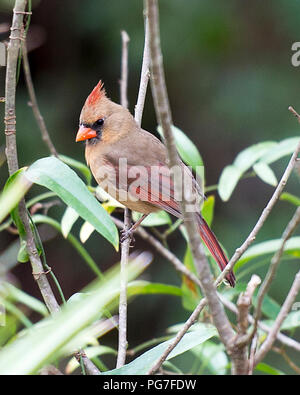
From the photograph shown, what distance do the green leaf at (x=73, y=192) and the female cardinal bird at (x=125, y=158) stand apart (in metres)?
0.99

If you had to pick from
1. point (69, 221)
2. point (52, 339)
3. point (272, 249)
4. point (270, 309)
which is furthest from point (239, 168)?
point (52, 339)

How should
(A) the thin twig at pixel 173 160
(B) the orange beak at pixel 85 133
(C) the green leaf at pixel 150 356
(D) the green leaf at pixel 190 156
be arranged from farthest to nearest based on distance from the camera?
(B) the orange beak at pixel 85 133 < (D) the green leaf at pixel 190 156 < (C) the green leaf at pixel 150 356 < (A) the thin twig at pixel 173 160

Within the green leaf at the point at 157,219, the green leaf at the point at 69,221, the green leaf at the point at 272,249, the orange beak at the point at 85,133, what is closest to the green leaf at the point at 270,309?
the green leaf at the point at 272,249

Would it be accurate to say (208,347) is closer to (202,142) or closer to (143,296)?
(143,296)

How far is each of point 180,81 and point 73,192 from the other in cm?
273

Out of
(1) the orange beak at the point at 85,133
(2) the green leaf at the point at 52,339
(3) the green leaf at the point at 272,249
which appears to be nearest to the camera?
(2) the green leaf at the point at 52,339

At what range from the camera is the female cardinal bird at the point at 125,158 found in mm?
2258

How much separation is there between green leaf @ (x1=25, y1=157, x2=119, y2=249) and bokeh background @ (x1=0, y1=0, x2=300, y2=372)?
2.21 metres

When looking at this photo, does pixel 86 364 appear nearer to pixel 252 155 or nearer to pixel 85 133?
pixel 252 155

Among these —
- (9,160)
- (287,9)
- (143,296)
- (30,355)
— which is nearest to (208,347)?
(9,160)

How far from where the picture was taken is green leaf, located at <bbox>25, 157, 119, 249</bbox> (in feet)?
3.59

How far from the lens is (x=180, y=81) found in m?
3.75

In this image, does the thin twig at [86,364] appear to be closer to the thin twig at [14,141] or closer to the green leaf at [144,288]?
the thin twig at [14,141]

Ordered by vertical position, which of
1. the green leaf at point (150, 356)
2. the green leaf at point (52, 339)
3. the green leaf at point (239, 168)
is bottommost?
the green leaf at point (150, 356)
